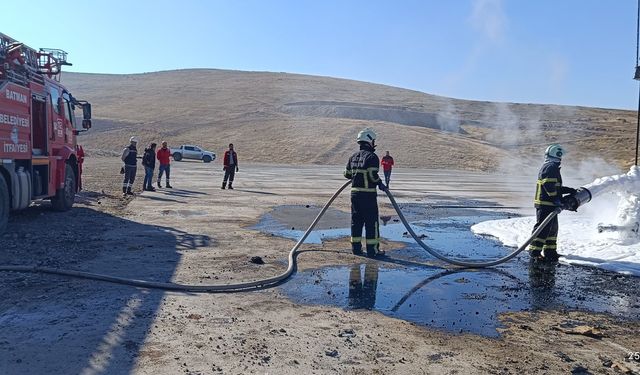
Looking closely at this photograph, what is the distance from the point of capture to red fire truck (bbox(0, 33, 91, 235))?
9.75 m

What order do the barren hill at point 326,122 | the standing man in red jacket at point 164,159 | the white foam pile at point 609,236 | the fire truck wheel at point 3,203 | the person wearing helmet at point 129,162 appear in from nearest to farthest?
the white foam pile at point 609,236 → the fire truck wheel at point 3,203 → the person wearing helmet at point 129,162 → the standing man in red jacket at point 164,159 → the barren hill at point 326,122

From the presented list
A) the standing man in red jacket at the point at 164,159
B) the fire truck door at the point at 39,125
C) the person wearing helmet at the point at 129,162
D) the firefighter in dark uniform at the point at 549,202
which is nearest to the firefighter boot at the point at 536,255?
the firefighter in dark uniform at the point at 549,202

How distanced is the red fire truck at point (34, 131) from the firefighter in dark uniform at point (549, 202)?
8973mm

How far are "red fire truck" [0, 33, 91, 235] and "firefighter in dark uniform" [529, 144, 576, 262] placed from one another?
29.4 feet

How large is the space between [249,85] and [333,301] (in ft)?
323

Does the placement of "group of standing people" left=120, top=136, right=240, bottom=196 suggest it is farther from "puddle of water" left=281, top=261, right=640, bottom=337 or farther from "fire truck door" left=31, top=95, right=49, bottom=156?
"puddle of water" left=281, top=261, right=640, bottom=337

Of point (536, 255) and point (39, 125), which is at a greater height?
point (39, 125)

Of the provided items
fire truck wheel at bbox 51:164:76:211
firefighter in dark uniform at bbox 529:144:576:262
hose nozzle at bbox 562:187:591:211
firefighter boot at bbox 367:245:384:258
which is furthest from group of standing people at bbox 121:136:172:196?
hose nozzle at bbox 562:187:591:211

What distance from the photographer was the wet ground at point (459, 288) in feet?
19.0

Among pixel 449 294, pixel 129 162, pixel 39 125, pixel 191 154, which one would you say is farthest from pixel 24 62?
pixel 191 154

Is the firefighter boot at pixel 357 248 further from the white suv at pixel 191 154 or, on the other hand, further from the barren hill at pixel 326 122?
the white suv at pixel 191 154

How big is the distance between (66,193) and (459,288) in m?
9.67

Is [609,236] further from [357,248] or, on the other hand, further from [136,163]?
[136,163]

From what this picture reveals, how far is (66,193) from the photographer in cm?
1270
